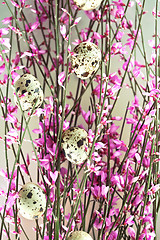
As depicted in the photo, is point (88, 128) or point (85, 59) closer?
point (85, 59)

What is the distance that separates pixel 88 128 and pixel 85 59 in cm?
19

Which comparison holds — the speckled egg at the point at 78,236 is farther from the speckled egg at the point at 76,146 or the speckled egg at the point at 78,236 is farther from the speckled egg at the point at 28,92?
the speckled egg at the point at 28,92

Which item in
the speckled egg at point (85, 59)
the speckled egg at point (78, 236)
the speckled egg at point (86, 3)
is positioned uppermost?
the speckled egg at point (86, 3)

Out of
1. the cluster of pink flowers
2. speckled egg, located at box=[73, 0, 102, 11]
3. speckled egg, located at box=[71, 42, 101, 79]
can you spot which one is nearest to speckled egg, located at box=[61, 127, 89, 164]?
the cluster of pink flowers

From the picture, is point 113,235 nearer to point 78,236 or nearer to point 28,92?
point 78,236

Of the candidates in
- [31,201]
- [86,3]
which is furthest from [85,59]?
[31,201]

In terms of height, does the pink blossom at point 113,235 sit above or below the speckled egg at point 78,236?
below

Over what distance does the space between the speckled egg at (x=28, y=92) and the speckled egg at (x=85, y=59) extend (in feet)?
0.30

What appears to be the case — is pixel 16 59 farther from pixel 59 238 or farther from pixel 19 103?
pixel 59 238

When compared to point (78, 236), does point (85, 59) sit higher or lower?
higher

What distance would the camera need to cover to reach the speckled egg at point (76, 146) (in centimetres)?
62

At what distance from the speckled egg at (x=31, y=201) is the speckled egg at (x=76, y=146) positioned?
0.10 meters

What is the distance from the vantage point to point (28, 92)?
1.97 ft

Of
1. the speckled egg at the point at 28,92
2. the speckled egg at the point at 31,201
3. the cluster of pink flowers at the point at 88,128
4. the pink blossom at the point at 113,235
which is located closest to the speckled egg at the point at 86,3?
the cluster of pink flowers at the point at 88,128
